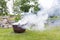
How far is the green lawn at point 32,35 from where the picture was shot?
8.21 feet

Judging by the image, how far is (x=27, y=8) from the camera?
2.60m

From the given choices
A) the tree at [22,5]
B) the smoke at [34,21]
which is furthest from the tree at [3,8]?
the smoke at [34,21]

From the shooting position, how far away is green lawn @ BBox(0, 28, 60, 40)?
2.50m

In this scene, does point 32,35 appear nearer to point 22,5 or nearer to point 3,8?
point 22,5

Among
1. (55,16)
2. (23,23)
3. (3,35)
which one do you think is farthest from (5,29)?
(55,16)

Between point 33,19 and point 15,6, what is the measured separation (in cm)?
30

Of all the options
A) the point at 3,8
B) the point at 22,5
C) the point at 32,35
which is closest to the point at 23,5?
the point at 22,5

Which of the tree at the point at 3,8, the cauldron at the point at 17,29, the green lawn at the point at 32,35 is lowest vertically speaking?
the green lawn at the point at 32,35

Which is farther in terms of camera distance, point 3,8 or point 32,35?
point 3,8

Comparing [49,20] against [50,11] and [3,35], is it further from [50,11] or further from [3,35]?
[3,35]

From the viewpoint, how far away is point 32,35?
253 cm

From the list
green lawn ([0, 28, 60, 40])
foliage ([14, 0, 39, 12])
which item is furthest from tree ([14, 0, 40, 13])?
green lawn ([0, 28, 60, 40])

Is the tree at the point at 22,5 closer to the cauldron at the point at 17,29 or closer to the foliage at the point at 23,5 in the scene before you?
the foliage at the point at 23,5

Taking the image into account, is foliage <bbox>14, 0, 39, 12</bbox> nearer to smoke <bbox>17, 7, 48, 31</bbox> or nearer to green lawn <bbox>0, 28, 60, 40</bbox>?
smoke <bbox>17, 7, 48, 31</bbox>
